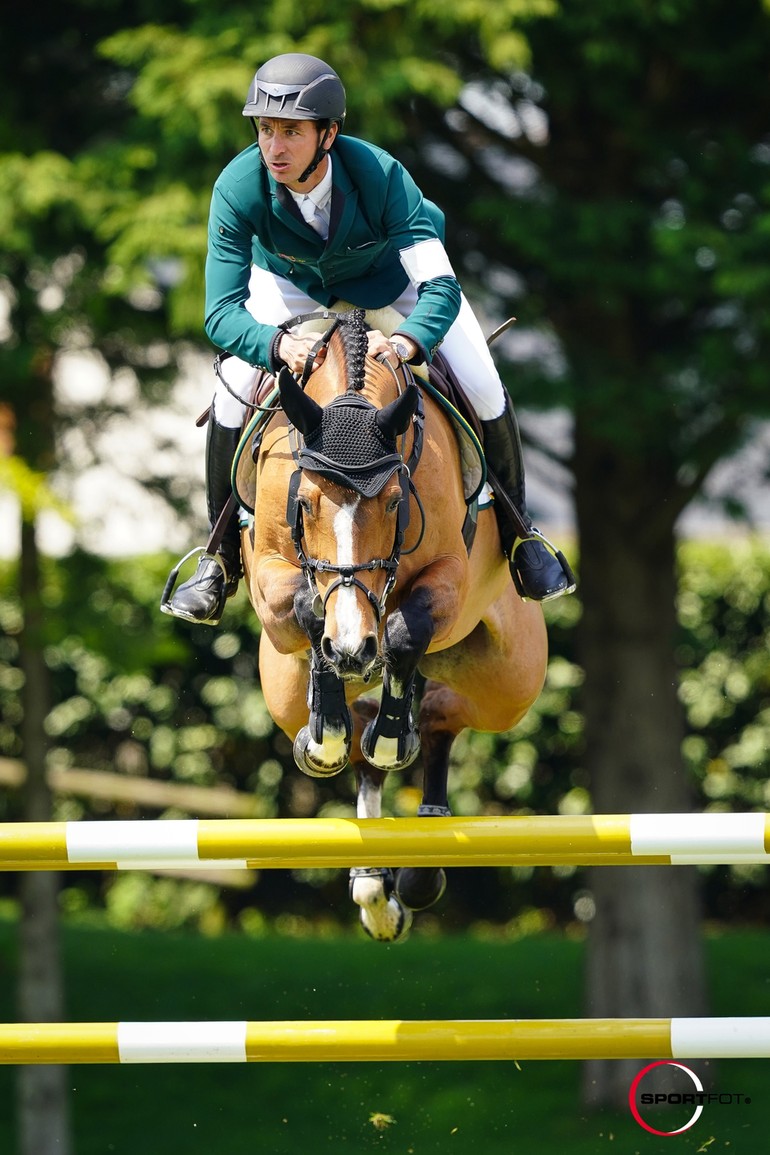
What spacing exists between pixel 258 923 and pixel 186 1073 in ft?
8.60

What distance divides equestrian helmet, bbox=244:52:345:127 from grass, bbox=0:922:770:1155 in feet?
17.9

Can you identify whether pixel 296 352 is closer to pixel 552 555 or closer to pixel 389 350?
pixel 389 350

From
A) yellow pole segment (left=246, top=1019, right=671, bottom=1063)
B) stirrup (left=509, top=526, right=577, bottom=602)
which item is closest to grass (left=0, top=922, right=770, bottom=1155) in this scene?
stirrup (left=509, top=526, right=577, bottom=602)

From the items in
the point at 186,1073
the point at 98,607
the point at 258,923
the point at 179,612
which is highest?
the point at 179,612

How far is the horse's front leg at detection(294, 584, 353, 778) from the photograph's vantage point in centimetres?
453

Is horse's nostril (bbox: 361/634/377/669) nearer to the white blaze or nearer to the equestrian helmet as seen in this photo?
the white blaze

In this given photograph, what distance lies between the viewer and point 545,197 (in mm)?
8688

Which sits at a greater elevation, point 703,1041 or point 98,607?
point 703,1041

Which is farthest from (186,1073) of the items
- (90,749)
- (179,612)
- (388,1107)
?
(179,612)

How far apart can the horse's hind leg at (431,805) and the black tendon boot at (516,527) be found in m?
0.79

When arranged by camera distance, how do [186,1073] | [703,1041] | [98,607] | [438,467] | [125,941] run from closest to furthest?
1. [703,1041]
2. [438,467]
3. [98,607]
4. [186,1073]
5. [125,941]

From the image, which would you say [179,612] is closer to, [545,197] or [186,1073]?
[545,197]

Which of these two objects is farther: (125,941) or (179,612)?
(125,941)

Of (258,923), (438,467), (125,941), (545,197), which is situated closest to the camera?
(438,467)
